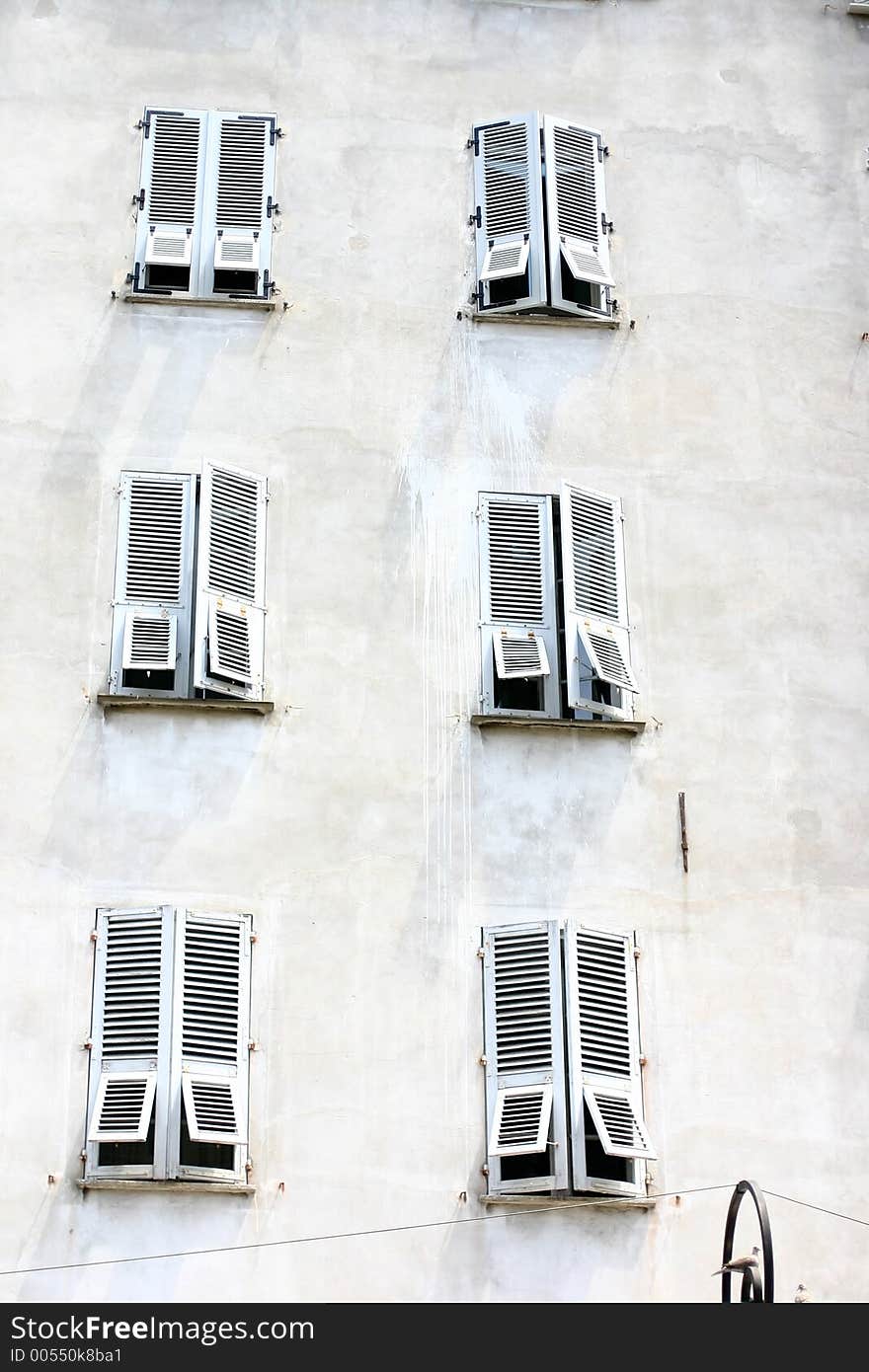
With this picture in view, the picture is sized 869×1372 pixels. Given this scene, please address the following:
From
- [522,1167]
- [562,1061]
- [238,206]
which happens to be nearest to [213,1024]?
[522,1167]

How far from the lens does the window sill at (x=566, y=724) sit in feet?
69.2

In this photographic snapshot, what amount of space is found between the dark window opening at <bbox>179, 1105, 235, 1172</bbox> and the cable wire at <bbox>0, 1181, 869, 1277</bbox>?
0.69m

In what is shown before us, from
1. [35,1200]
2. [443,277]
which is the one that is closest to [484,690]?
[443,277]

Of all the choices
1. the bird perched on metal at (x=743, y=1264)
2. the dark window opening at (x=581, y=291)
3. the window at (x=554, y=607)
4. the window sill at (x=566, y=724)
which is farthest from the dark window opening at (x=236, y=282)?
the bird perched on metal at (x=743, y=1264)

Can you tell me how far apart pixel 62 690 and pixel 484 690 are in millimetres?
3932

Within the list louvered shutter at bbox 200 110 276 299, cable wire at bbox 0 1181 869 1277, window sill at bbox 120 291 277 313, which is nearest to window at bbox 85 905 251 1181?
cable wire at bbox 0 1181 869 1277

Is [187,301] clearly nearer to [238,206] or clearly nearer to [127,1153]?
[238,206]

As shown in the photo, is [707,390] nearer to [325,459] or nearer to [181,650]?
[325,459]

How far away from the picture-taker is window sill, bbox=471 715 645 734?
21094mm

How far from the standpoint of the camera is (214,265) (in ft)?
75.0

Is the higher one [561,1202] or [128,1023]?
[128,1023]

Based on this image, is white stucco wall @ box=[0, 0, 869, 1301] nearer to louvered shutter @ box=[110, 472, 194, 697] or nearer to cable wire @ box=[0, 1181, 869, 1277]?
cable wire @ box=[0, 1181, 869, 1277]

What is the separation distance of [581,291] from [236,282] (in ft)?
11.7

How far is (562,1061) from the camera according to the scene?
19.7 metres
